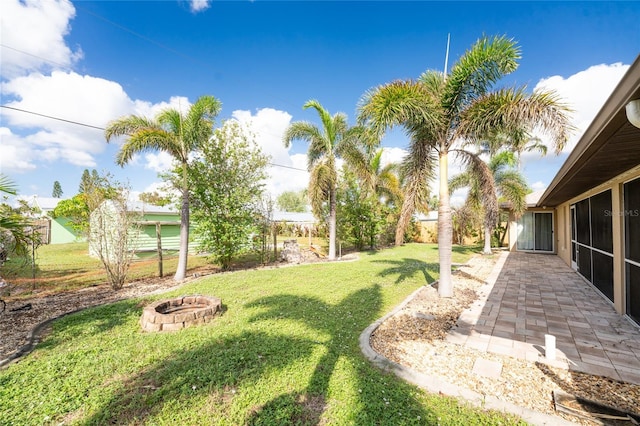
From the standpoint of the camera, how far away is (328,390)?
9.01 feet

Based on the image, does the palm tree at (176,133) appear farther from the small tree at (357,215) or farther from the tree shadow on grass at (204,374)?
the small tree at (357,215)

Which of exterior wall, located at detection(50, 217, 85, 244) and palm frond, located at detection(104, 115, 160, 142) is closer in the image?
palm frond, located at detection(104, 115, 160, 142)

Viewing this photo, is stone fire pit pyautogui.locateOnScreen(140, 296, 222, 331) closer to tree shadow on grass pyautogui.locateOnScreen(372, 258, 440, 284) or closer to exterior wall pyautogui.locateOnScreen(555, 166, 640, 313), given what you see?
tree shadow on grass pyautogui.locateOnScreen(372, 258, 440, 284)

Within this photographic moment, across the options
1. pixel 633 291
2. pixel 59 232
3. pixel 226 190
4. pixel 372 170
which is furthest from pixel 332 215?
pixel 59 232

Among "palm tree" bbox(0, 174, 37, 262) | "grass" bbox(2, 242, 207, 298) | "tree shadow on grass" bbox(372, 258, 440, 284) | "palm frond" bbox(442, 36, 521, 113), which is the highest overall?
"palm frond" bbox(442, 36, 521, 113)

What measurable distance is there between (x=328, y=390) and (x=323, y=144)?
1002 cm

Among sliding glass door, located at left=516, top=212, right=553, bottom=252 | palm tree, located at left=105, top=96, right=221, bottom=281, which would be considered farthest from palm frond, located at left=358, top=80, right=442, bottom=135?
sliding glass door, located at left=516, top=212, right=553, bottom=252

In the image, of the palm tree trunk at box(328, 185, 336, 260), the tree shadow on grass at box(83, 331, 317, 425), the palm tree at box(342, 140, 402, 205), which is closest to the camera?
the tree shadow on grass at box(83, 331, 317, 425)

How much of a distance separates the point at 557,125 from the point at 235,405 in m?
6.18

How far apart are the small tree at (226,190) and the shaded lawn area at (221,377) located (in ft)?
13.1

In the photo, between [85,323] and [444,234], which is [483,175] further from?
[85,323]

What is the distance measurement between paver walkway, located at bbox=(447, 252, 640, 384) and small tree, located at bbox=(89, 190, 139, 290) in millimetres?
7662

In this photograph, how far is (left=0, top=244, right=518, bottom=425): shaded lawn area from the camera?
2.39 m

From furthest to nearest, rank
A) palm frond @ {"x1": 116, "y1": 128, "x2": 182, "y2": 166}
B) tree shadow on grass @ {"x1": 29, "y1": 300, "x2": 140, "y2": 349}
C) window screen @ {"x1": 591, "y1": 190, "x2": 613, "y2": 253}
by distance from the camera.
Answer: palm frond @ {"x1": 116, "y1": 128, "x2": 182, "y2": 166} → window screen @ {"x1": 591, "y1": 190, "x2": 613, "y2": 253} → tree shadow on grass @ {"x1": 29, "y1": 300, "x2": 140, "y2": 349}
